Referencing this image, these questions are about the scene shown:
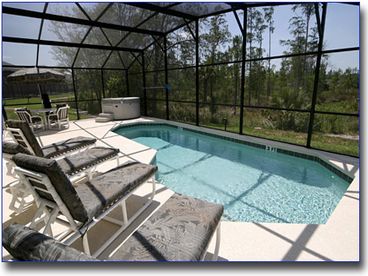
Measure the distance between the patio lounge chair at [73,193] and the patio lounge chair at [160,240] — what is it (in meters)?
0.48

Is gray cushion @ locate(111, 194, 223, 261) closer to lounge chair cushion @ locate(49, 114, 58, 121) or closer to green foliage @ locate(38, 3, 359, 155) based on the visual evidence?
green foliage @ locate(38, 3, 359, 155)

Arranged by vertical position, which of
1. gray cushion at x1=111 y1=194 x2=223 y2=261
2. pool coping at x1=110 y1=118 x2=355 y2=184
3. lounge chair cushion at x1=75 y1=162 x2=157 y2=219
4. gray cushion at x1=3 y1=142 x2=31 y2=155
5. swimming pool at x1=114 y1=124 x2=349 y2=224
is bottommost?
swimming pool at x1=114 y1=124 x2=349 y2=224

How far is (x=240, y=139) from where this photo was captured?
6.55m

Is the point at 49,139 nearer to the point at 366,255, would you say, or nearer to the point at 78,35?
the point at 78,35

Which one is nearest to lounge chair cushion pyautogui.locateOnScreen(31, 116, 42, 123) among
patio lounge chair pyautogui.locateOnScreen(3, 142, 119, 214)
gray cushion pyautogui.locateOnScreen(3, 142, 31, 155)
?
patio lounge chair pyautogui.locateOnScreen(3, 142, 119, 214)

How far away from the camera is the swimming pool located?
11.1 ft

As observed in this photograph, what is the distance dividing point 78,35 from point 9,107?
17.3 feet

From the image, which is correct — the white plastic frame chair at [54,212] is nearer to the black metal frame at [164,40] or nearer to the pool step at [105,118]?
the black metal frame at [164,40]

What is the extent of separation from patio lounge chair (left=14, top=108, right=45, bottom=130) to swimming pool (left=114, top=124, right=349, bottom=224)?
4.97 metres

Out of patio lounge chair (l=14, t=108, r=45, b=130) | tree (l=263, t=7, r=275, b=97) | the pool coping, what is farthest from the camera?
tree (l=263, t=7, r=275, b=97)

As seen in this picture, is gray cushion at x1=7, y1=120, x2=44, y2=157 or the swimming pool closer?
gray cushion at x1=7, y1=120, x2=44, y2=157

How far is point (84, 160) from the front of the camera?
3.29 meters

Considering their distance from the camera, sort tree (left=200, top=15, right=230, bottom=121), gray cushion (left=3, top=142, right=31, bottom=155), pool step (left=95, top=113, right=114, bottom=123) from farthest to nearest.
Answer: pool step (left=95, top=113, right=114, bottom=123) < tree (left=200, top=15, right=230, bottom=121) < gray cushion (left=3, top=142, right=31, bottom=155)

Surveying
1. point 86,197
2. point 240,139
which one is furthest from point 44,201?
point 240,139
